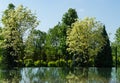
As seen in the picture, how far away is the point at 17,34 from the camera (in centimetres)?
3675

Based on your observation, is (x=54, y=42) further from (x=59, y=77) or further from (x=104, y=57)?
(x=59, y=77)

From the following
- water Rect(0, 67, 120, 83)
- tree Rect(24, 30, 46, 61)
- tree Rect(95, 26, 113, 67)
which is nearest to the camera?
water Rect(0, 67, 120, 83)

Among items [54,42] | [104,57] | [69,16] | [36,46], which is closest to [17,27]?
[104,57]

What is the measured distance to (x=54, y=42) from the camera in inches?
3334

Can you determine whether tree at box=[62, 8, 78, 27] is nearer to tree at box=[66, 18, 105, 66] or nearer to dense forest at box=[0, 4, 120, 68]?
dense forest at box=[0, 4, 120, 68]

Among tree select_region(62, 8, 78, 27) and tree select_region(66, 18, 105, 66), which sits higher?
tree select_region(62, 8, 78, 27)

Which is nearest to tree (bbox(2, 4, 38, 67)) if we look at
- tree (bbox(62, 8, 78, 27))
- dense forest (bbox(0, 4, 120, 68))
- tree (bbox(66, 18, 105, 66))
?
dense forest (bbox(0, 4, 120, 68))

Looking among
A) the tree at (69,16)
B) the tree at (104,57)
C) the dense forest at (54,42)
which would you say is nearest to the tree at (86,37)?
the dense forest at (54,42)

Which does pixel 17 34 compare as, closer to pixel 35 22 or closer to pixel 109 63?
pixel 35 22

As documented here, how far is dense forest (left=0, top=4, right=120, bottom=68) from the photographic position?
37344mm

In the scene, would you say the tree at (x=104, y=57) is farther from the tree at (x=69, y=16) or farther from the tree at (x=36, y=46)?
the tree at (x=36, y=46)

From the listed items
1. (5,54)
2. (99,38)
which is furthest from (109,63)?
(5,54)

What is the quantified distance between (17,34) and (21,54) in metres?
3.89

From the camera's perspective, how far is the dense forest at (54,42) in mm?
37344
